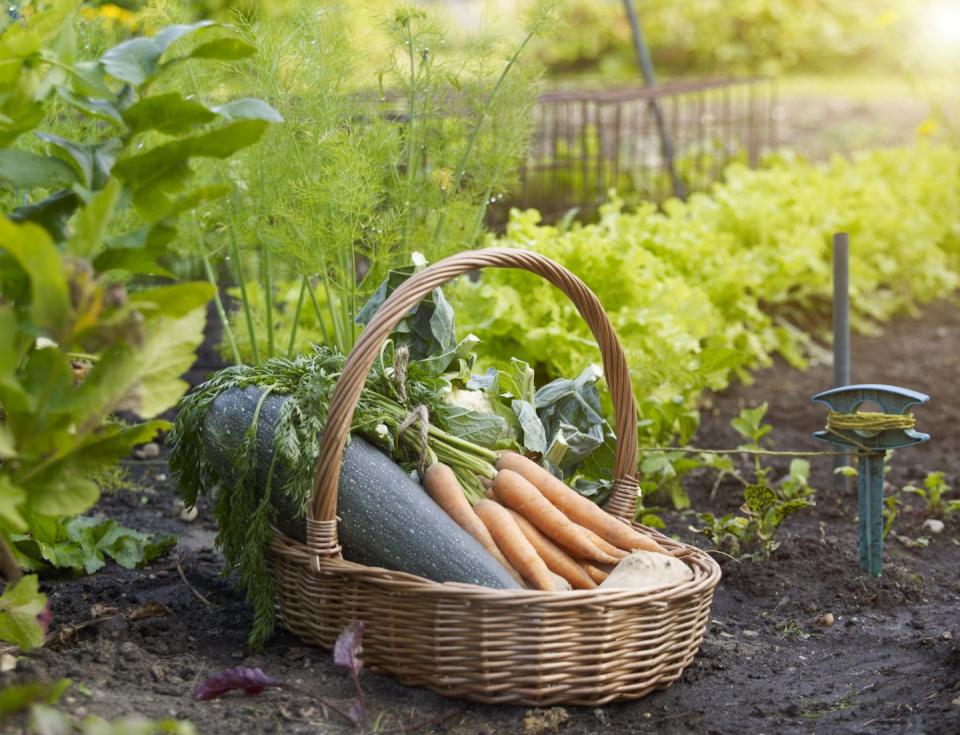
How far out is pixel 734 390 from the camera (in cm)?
477

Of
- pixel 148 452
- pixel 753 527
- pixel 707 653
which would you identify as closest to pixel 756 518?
pixel 753 527

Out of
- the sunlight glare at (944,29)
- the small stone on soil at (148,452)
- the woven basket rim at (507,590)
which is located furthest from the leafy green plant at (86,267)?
the sunlight glare at (944,29)

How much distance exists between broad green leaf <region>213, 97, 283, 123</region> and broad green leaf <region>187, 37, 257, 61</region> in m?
0.12

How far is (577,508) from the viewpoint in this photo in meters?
2.56

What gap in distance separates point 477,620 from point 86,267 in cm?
93

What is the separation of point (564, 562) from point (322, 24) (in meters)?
1.56

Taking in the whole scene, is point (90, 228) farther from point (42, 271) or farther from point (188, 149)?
point (188, 149)

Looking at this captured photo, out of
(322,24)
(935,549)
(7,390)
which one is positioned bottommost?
(935,549)

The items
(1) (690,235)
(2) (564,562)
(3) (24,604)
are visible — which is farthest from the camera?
(1) (690,235)

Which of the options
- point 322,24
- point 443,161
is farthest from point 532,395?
point 322,24

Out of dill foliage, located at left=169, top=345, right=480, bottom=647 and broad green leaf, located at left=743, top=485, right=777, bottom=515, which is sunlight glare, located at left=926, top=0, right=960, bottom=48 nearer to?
broad green leaf, located at left=743, top=485, right=777, bottom=515

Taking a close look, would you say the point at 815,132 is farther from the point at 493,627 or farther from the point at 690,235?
the point at 493,627

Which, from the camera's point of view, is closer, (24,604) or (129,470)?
(24,604)

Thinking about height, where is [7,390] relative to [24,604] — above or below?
above
